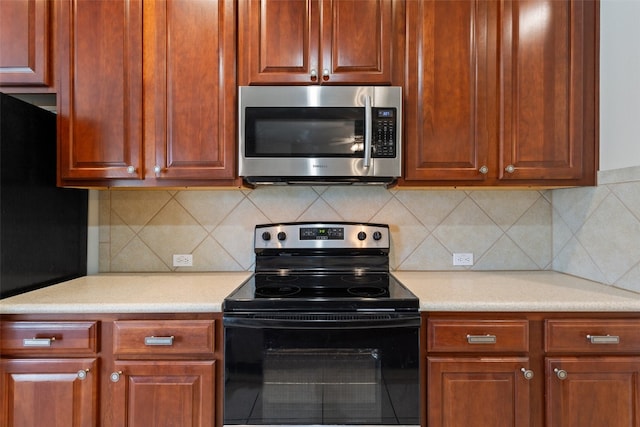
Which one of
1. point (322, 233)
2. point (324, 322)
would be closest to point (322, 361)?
point (324, 322)

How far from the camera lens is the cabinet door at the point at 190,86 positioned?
1599 mm

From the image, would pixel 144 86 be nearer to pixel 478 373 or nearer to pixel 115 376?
pixel 115 376

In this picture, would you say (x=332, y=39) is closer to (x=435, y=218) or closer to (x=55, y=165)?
(x=435, y=218)

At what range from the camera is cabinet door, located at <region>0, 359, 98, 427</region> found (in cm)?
129

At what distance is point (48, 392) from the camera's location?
129 cm

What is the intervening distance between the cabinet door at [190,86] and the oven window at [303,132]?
0.13 meters

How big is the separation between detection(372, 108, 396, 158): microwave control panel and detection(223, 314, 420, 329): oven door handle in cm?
72

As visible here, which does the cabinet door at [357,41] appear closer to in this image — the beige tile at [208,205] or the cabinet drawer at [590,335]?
the beige tile at [208,205]

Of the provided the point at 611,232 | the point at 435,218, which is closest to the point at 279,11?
the point at 435,218

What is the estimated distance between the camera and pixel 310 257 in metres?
1.87

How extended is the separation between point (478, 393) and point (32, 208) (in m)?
2.01

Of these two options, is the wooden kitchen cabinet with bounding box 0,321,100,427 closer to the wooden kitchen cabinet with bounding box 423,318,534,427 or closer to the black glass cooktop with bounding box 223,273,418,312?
the black glass cooktop with bounding box 223,273,418,312

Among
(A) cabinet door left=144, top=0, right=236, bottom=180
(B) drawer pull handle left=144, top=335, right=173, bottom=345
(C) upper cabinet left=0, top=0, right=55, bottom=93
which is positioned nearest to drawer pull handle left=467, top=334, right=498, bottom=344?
(B) drawer pull handle left=144, top=335, right=173, bottom=345

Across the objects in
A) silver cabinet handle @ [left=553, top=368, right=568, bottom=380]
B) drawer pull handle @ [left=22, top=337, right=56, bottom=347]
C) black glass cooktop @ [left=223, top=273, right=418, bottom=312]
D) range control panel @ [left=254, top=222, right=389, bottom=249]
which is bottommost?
silver cabinet handle @ [left=553, top=368, right=568, bottom=380]
